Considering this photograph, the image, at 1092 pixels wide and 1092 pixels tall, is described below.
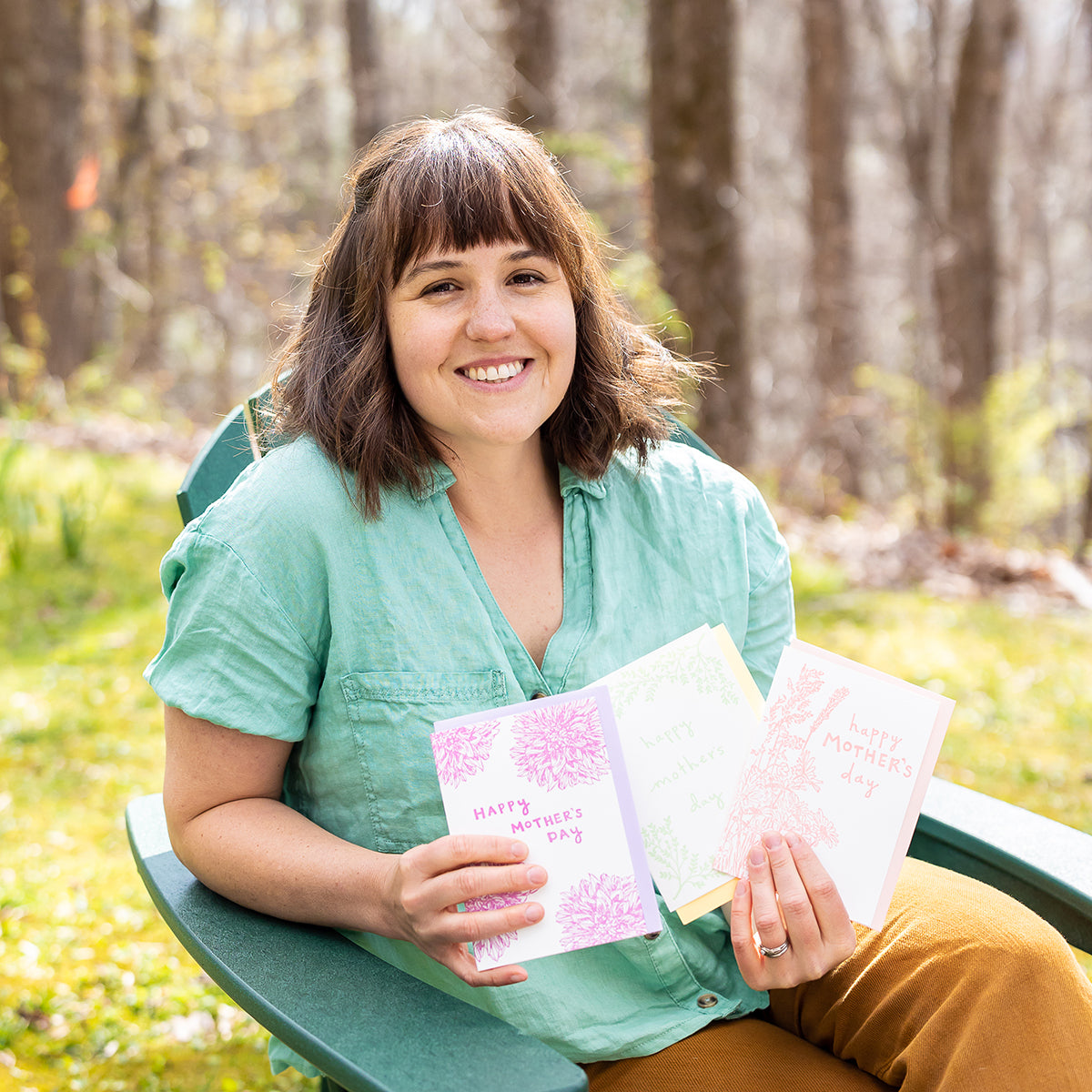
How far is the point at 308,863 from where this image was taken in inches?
55.3

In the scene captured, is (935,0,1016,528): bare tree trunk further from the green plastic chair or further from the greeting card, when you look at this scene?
the greeting card

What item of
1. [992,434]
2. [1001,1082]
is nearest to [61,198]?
[992,434]

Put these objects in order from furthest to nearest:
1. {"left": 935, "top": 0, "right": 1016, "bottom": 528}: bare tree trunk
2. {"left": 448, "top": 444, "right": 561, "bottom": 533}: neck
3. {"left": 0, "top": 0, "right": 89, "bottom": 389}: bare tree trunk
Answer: {"left": 935, "top": 0, "right": 1016, "bottom": 528}: bare tree trunk < {"left": 0, "top": 0, "right": 89, "bottom": 389}: bare tree trunk < {"left": 448, "top": 444, "right": 561, "bottom": 533}: neck

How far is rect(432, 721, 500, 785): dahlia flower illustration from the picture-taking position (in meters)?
1.32

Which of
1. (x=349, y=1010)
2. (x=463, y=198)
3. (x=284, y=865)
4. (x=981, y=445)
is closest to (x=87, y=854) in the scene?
(x=284, y=865)

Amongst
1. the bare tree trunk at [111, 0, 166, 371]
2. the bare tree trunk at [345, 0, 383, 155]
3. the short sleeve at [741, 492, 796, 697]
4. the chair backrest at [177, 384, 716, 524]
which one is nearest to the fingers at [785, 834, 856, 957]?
the short sleeve at [741, 492, 796, 697]

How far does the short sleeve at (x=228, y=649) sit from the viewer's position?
1422 millimetres

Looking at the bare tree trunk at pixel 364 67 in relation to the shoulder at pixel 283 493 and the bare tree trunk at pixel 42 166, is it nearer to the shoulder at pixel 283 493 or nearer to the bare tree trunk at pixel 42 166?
the bare tree trunk at pixel 42 166

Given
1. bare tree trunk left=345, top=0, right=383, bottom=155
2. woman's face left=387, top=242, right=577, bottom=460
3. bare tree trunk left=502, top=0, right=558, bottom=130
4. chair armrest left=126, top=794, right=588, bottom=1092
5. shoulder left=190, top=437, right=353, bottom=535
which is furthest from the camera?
bare tree trunk left=345, top=0, right=383, bottom=155

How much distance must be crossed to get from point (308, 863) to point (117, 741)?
265cm

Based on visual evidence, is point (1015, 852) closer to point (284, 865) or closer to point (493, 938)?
point (493, 938)

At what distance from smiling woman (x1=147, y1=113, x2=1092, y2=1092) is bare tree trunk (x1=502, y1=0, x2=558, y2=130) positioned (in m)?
5.67

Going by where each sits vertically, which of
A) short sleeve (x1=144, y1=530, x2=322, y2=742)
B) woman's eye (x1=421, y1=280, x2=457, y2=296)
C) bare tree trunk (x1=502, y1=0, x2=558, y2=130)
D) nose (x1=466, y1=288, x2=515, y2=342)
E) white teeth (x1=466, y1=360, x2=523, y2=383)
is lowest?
short sleeve (x1=144, y1=530, x2=322, y2=742)

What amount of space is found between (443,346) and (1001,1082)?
48.0 inches
